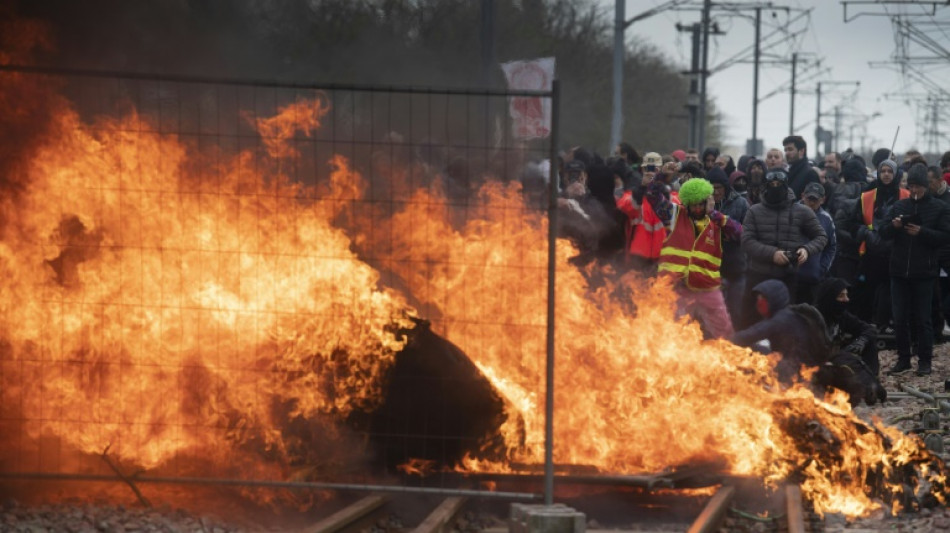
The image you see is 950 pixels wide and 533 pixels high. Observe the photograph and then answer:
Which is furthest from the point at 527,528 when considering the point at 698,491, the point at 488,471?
the point at 698,491

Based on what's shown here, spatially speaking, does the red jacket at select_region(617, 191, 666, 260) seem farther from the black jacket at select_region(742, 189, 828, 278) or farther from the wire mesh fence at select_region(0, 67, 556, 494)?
the wire mesh fence at select_region(0, 67, 556, 494)

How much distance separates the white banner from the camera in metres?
13.7

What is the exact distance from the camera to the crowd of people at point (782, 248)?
10742 millimetres

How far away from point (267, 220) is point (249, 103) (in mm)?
2803

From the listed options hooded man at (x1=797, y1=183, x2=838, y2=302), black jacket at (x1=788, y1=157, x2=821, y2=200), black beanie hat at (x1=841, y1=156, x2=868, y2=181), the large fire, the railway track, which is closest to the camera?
the railway track

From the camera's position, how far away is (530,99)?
13969 mm

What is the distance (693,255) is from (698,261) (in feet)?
0.21

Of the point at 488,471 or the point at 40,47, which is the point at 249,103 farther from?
the point at 488,471

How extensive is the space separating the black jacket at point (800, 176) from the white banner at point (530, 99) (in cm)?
288

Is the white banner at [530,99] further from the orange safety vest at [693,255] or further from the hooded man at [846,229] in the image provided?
the hooded man at [846,229]

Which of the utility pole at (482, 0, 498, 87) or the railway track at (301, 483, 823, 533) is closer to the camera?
the railway track at (301, 483, 823, 533)

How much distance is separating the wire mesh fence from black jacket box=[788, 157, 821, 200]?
→ 813 centimetres

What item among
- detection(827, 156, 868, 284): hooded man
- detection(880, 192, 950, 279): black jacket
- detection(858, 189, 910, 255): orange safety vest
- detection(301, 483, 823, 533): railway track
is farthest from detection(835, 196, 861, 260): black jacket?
detection(301, 483, 823, 533): railway track

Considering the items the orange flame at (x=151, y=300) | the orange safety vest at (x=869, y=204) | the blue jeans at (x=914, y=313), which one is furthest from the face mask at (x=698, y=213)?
the orange safety vest at (x=869, y=204)
